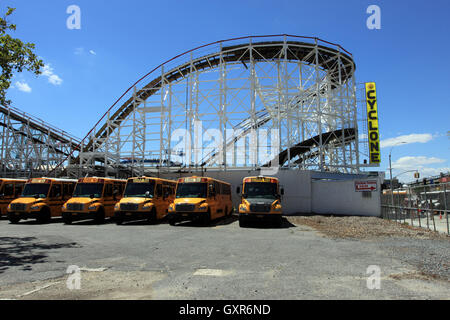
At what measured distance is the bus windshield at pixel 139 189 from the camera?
61.0 feet

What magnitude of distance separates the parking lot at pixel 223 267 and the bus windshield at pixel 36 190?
26.8 ft

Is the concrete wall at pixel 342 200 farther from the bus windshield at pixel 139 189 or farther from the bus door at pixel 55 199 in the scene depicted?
the bus door at pixel 55 199

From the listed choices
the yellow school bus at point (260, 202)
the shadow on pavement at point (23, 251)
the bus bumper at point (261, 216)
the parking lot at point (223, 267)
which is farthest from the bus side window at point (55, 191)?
the bus bumper at point (261, 216)

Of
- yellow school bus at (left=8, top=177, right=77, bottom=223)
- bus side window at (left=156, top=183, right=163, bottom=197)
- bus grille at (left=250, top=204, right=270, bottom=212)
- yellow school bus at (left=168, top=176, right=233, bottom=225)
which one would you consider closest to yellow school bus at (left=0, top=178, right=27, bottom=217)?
yellow school bus at (left=8, top=177, right=77, bottom=223)

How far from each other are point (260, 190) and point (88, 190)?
10.3 metres

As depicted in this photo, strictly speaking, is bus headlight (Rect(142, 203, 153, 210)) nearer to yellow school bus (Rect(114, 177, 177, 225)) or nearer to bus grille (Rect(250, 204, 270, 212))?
yellow school bus (Rect(114, 177, 177, 225))

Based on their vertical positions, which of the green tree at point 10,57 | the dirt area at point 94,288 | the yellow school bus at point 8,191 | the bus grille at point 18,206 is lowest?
the dirt area at point 94,288

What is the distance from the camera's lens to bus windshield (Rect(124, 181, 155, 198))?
61.0 ft

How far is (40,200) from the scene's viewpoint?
19.1 meters

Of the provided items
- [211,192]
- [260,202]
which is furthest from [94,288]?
[211,192]

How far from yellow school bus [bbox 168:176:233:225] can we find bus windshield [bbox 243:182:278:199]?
2.00 meters

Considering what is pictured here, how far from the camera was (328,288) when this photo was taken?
5551mm
